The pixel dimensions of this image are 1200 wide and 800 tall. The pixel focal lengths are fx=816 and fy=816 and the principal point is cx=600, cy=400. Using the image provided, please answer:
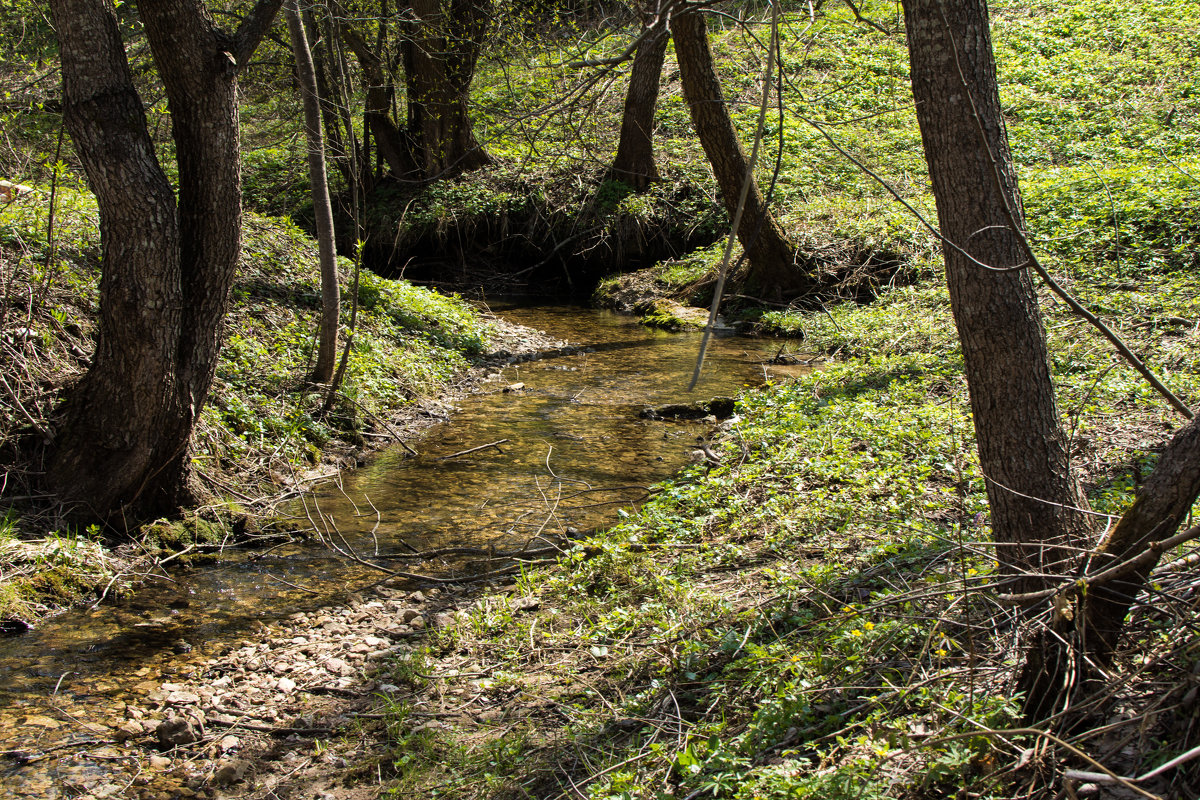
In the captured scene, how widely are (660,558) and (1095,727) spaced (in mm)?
2703

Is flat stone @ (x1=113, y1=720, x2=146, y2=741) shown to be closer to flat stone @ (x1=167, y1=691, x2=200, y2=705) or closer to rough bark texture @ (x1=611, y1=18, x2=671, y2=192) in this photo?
flat stone @ (x1=167, y1=691, x2=200, y2=705)

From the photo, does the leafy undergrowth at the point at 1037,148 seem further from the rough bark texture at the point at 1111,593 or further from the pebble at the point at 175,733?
the pebble at the point at 175,733

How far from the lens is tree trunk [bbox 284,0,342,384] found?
23.3 ft

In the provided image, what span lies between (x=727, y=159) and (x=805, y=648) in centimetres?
1001

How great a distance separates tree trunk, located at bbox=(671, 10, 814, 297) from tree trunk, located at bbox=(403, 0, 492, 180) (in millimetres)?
3068

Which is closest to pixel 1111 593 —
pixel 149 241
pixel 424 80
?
pixel 149 241

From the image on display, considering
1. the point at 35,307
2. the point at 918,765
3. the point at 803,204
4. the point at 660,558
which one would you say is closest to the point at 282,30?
the point at 35,307

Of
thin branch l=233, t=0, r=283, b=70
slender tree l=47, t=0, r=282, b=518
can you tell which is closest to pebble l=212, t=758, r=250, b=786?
slender tree l=47, t=0, r=282, b=518

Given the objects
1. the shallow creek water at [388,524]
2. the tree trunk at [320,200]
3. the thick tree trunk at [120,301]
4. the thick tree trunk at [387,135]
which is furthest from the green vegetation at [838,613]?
the thick tree trunk at [387,135]

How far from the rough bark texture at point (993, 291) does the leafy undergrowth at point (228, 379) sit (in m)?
5.01

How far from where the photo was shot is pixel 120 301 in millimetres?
5141

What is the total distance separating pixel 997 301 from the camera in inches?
127

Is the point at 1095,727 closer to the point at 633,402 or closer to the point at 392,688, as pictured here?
the point at 392,688

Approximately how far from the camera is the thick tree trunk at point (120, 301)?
4.91 meters
